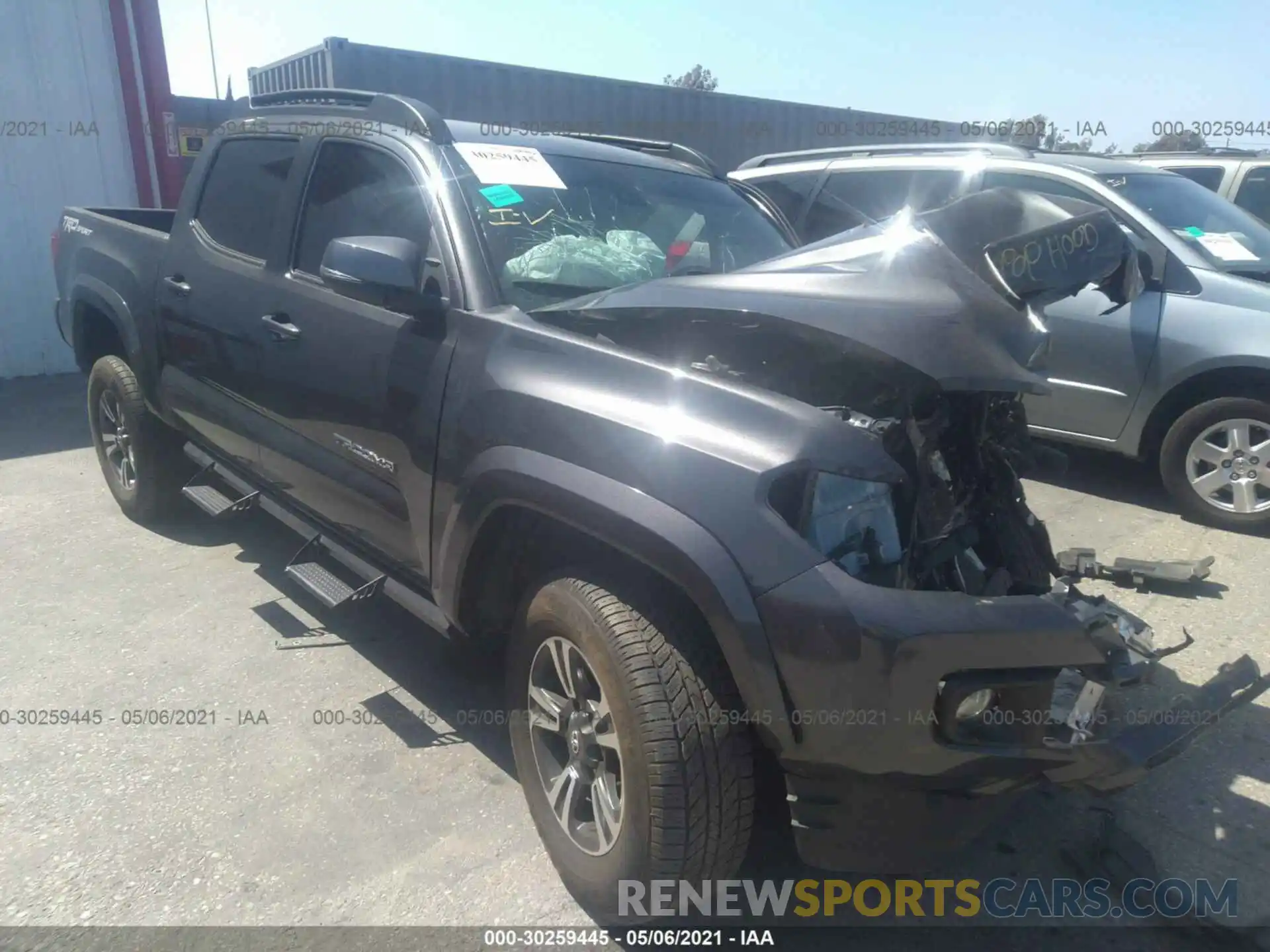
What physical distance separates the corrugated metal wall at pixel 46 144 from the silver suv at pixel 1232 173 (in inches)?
362

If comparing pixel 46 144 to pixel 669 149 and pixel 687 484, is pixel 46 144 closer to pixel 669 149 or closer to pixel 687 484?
pixel 669 149

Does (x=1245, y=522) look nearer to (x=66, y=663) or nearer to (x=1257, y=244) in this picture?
(x=1257, y=244)

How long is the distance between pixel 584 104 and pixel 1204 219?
28.2 feet

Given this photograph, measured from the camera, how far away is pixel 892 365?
2316 mm

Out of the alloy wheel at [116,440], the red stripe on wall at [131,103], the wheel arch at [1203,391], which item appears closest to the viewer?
the alloy wheel at [116,440]

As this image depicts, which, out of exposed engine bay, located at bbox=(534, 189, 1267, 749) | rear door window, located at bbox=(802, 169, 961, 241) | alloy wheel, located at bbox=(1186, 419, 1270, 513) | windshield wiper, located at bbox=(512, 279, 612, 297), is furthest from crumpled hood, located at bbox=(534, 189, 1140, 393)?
rear door window, located at bbox=(802, 169, 961, 241)

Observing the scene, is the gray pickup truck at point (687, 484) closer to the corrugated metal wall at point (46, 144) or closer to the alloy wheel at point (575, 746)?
the alloy wheel at point (575, 746)

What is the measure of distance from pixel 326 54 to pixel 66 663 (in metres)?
7.90

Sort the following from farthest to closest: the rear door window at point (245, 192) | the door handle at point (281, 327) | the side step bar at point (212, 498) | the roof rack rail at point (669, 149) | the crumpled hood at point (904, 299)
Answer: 1. the roof rack rail at point (669, 149)
2. the side step bar at point (212, 498)
3. the rear door window at point (245, 192)
4. the door handle at point (281, 327)
5. the crumpled hood at point (904, 299)

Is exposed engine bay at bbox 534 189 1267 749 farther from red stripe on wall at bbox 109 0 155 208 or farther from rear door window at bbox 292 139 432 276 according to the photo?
red stripe on wall at bbox 109 0 155 208

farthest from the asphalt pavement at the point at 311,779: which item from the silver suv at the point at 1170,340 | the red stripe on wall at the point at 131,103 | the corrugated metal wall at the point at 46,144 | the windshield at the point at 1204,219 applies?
the red stripe on wall at the point at 131,103

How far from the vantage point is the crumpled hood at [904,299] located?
2.25 meters

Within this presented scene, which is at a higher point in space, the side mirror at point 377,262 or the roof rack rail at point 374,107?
the roof rack rail at point 374,107

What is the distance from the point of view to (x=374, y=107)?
11.1 ft
